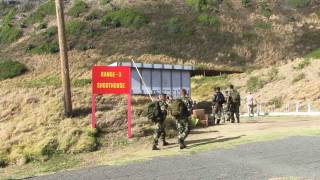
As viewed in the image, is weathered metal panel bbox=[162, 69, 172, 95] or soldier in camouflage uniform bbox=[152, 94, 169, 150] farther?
weathered metal panel bbox=[162, 69, 172, 95]

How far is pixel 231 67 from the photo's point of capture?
205ft

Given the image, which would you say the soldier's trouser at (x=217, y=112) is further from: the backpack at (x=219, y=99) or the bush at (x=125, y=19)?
the bush at (x=125, y=19)

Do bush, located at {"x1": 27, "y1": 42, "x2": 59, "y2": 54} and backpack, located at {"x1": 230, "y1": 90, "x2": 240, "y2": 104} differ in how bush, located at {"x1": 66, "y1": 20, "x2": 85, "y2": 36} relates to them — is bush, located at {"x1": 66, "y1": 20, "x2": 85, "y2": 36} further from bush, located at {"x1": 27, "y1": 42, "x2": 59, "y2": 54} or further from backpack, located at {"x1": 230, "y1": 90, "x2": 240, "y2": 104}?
backpack, located at {"x1": 230, "y1": 90, "x2": 240, "y2": 104}

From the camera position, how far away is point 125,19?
72.4 m

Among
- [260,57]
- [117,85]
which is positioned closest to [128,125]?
[117,85]

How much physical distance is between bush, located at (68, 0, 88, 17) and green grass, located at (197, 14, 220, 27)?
14.5 m

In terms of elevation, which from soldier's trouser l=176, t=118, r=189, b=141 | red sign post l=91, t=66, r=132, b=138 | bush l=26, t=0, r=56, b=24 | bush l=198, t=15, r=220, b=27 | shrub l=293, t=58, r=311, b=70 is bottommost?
soldier's trouser l=176, t=118, r=189, b=141

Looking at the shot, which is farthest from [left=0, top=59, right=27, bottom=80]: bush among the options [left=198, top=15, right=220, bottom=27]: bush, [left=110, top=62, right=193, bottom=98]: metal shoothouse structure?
[left=110, top=62, right=193, bottom=98]: metal shoothouse structure

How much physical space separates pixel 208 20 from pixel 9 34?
23603 millimetres

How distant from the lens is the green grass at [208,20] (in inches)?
2876

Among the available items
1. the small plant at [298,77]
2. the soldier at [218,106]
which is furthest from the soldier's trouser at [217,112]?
the small plant at [298,77]

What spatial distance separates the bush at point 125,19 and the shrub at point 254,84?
27433mm

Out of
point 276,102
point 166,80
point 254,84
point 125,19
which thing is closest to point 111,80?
point 166,80

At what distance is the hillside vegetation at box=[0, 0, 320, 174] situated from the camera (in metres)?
46.5
